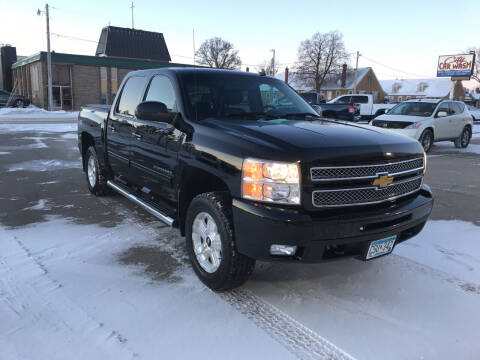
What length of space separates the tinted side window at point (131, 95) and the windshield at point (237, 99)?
98 cm

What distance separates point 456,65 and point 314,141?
40673 millimetres

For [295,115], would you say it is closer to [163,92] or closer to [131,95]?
[163,92]

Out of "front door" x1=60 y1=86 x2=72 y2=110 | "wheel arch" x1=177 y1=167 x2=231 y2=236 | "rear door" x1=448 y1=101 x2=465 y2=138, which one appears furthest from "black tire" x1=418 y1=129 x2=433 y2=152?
"front door" x1=60 y1=86 x2=72 y2=110

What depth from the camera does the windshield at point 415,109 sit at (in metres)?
13.3

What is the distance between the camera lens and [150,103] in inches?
149

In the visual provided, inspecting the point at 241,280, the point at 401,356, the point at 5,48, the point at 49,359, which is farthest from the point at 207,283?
the point at 5,48

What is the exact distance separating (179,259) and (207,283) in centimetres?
74

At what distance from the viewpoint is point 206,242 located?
3434 millimetres

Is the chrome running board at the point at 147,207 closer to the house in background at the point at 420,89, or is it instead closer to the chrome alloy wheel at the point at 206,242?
the chrome alloy wheel at the point at 206,242

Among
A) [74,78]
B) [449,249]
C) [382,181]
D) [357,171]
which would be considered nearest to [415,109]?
[449,249]

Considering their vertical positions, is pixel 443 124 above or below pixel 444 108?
below

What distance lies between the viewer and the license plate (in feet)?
10.1

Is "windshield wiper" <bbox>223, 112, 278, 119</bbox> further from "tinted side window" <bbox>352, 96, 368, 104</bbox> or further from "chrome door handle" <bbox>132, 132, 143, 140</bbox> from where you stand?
"tinted side window" <bbox>352, 96, 368, 104</bbox>

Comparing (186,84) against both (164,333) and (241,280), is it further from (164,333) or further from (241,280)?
(164,333)
